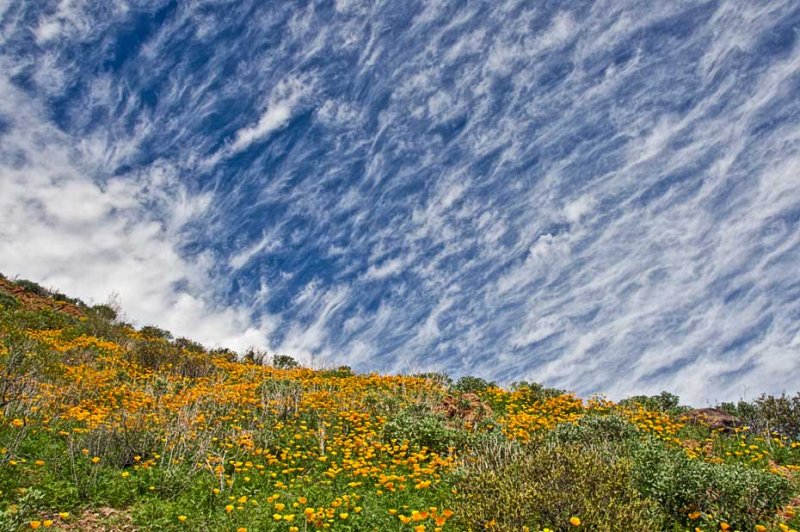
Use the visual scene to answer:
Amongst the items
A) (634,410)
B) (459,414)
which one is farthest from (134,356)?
(634,410)

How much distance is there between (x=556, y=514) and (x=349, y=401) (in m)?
9.24

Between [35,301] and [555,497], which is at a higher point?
[35,301]

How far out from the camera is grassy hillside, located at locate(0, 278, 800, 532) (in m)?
7.86

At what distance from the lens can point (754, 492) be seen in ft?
28.1

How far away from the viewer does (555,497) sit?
7363 mm

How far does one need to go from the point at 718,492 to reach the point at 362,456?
6.36 m

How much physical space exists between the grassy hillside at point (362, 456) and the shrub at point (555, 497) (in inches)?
1.1

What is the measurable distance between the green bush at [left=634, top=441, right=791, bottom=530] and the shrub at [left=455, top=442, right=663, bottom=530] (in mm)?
589

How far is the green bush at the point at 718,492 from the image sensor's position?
8.47 meters

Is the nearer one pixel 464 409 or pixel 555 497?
pixel 555 497

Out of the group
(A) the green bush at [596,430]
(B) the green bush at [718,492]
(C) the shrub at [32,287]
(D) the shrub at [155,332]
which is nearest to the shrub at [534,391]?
(A) the green bush at [596,430]

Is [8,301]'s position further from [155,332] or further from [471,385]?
[471,385]

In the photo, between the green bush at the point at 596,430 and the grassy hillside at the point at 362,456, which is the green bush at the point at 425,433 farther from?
the green bush at the point at 596,430

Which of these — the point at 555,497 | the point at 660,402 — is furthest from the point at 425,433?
the point at 660,402
